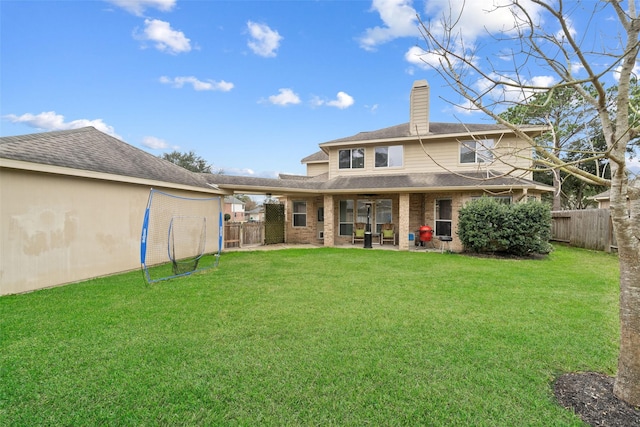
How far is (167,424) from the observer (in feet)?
7.22

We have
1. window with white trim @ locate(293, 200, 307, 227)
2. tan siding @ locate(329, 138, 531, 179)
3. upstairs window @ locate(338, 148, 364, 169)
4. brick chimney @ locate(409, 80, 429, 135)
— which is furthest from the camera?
window with white trim @ locate(293, 200, 307, 227)

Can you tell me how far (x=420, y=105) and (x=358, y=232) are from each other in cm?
677

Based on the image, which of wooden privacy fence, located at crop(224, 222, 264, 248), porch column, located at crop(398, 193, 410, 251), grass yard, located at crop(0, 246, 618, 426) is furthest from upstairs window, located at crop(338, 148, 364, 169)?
grass yard, located at crop(0, 246, 618, 426)

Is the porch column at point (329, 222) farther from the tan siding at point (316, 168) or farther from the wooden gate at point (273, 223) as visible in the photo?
the tan siding at point (316, 168)

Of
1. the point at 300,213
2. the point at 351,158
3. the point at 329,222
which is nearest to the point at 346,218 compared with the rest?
the point at 329,222

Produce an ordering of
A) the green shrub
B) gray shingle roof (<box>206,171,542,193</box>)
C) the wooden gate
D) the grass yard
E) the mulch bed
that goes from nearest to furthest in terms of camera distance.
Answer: the mulch bed, the grass yard, the green shrub, gray shingle roof (<box>206,171,542,193</box>), the wooden gate

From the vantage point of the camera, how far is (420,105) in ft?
44.5

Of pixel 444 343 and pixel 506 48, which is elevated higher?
pixel 506 48

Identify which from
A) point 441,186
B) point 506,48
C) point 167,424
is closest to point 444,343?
point 167,424

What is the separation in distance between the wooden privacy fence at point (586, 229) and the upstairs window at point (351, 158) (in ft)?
31.9

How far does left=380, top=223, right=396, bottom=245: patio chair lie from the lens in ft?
44.6

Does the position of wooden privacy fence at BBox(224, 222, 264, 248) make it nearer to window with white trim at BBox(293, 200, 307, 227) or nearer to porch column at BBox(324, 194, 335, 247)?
window with white trim at BBox(293, 200, 307, 227)

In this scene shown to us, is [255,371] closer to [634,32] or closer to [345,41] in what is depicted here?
[634,32]

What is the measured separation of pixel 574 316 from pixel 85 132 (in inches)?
501
